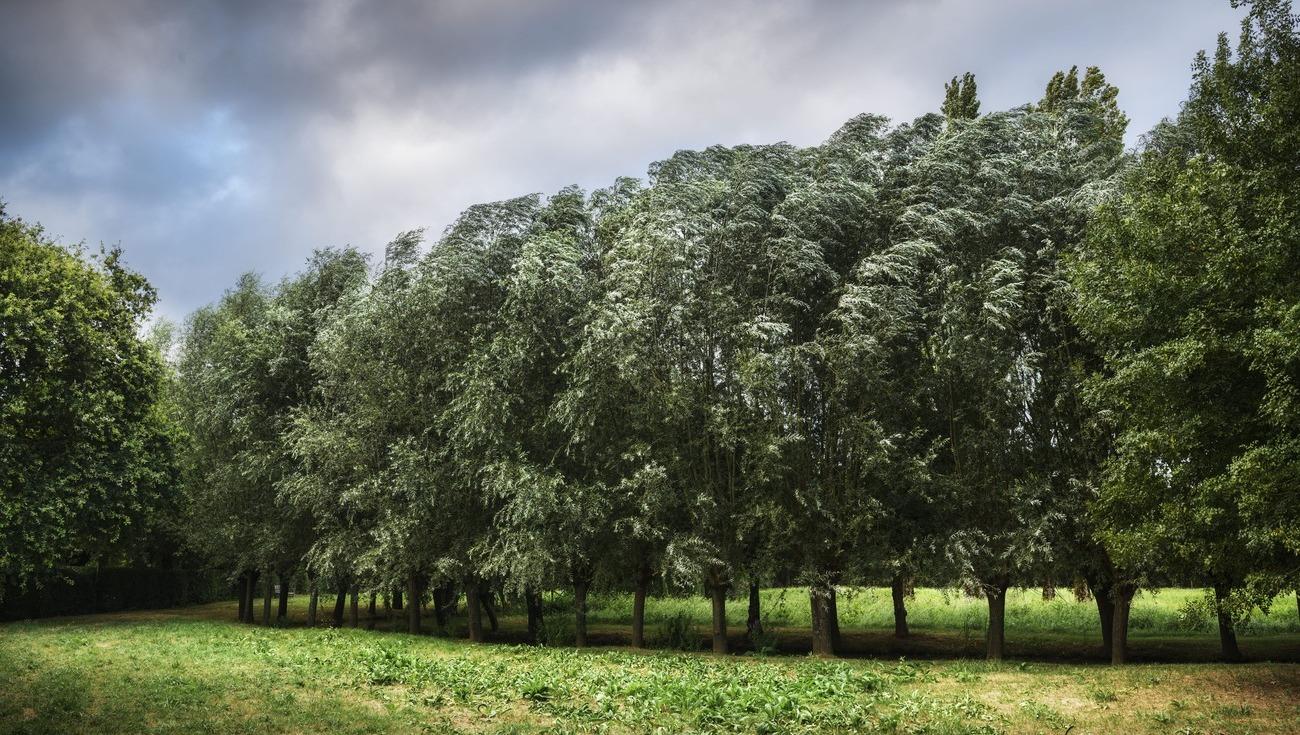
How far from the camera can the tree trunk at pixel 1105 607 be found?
23344 millimetres

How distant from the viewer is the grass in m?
14.1

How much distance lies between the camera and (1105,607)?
2495 centimetres

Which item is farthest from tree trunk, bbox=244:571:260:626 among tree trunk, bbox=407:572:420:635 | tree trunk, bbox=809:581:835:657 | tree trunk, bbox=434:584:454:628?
tree trunk, bbox=809:581:835:657

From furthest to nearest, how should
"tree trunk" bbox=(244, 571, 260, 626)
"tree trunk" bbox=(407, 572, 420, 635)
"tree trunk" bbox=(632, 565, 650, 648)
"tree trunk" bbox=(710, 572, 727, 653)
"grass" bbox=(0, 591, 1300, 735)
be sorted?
"tree trunk" bbox=(244, 571, 260, 626), "tree trunk" bbox=(407, 572, 420, 635), "tree trunk" bbox=(632, 565, 650, 648), "tree trunk" bbox=(710, 572, 727, 653), "grass" bbox=(0, 591, 1300, 735)

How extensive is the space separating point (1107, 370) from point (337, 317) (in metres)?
27.2

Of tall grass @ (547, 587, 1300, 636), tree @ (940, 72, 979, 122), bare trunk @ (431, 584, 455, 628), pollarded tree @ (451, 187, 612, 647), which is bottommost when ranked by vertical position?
tall grass @ (547, 587, 1300, 636)

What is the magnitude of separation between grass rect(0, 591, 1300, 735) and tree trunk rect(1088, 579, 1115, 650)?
3.82ft

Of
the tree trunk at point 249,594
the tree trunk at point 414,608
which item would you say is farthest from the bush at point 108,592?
the tree trunk at point 414,608

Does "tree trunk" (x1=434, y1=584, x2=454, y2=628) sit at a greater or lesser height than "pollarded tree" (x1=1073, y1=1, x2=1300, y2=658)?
lesser

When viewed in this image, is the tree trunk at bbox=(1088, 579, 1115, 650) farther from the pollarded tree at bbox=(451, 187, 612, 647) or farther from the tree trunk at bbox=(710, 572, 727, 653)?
the pollarded tree at bbox=(451, 187, 612, 647)

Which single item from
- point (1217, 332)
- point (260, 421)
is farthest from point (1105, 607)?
point (260, 421)

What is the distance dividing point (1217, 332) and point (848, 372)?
908 centimetres

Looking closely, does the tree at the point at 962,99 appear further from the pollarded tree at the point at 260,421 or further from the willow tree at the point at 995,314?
the pollarded tree at the point at 260,421

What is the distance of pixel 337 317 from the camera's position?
35125 millimetres
